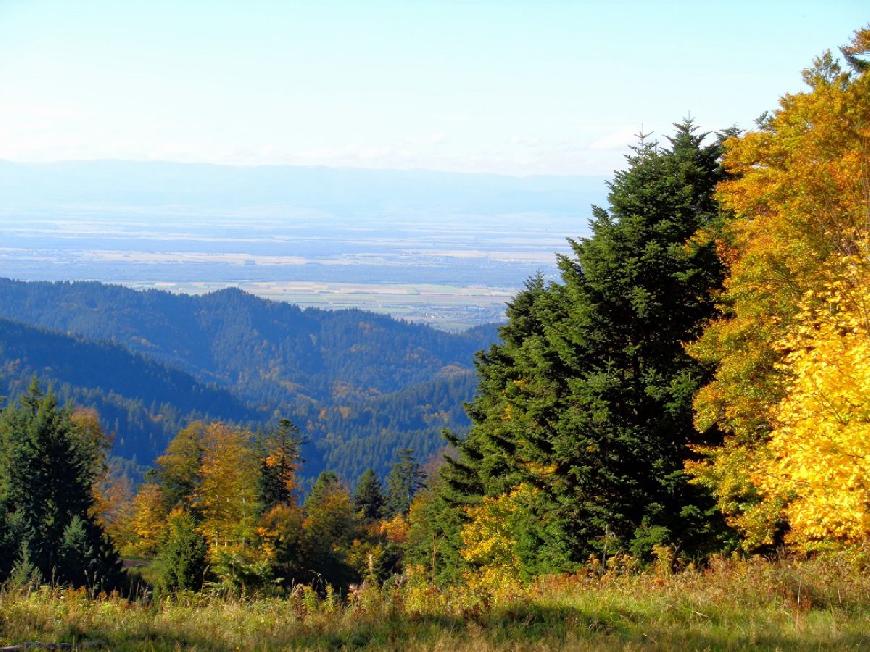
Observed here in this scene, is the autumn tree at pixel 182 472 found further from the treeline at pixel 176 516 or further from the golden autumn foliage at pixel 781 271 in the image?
the golden autumn foliage at pixel 781 271

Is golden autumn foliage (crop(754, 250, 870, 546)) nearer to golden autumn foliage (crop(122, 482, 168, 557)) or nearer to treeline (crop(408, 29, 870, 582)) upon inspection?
treeline (crop(408, 29, 870, 582))

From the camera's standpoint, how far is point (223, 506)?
5534 cm

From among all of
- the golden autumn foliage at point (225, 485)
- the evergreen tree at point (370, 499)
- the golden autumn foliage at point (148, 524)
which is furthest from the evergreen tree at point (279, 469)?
the evergreen tree at point (370, 499)

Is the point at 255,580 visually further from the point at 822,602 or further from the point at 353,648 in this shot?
the point at 822,602

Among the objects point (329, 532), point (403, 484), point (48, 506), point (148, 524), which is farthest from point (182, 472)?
point (403, 484)

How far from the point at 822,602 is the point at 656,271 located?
13765 millimetres

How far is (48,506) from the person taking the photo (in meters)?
44.4

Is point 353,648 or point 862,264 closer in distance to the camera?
point 353,648

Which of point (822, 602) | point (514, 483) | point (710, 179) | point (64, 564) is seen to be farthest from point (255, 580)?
point (64, 564)

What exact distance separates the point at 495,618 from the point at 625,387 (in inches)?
532

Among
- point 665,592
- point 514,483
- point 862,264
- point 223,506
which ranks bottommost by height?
point 223,506

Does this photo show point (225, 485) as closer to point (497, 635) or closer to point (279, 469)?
point (279, 469)

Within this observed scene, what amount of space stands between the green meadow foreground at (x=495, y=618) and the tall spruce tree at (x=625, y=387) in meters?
9.62

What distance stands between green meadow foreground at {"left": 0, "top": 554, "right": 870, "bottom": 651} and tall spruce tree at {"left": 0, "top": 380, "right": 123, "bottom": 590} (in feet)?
110
